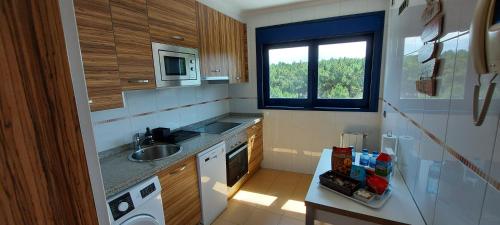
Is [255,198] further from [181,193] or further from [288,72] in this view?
[288,72]

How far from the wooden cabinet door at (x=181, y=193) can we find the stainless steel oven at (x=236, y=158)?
21.5 inches

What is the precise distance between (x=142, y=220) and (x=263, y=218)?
1251mm

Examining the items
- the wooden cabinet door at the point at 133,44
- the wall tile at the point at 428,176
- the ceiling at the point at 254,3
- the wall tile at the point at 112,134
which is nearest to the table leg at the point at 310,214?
the wall tile at the point at 428,176

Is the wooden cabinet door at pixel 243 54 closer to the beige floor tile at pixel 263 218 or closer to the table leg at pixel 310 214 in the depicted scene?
the beige floor tile at pixel 263 218

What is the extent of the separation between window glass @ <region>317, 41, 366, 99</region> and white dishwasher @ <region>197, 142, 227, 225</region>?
163cm

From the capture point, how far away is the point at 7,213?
1.33ft

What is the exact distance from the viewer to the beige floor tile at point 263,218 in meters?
2.10

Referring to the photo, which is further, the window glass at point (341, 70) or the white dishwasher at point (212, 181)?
the window glass at point (341, 70)

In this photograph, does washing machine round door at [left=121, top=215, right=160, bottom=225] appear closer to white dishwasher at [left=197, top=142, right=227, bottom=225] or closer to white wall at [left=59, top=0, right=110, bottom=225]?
white dishwasher at [left=197, top=142, right=227, bottom=225]

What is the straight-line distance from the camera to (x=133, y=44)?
151cm

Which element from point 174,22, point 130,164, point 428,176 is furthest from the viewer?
point 174,22

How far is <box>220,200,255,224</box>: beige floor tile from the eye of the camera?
2.15 metres

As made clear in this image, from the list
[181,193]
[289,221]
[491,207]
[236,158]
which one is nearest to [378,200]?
[491,207]

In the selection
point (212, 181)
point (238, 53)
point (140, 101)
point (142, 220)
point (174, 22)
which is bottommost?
point (212, 181)
